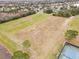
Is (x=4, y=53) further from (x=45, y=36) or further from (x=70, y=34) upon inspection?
(x=70, y=34)

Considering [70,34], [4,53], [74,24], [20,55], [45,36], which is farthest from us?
[74,24]

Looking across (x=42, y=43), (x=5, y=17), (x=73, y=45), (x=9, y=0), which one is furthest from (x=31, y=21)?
(x=9, y=0)

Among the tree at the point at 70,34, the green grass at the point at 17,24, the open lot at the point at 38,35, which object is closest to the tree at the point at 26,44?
the open lot at the point at 38,35

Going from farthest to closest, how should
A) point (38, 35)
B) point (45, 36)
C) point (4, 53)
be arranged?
point (38, 35) → point (45, 36) → point (4, 53)

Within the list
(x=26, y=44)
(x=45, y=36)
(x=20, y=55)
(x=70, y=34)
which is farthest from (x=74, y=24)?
(x=20, y=55)

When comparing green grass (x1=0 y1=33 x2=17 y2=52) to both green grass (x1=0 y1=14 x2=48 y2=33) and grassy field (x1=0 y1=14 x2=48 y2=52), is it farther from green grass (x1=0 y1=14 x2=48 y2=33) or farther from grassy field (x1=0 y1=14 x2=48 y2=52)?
green grass (x1=0 y1=14 x2=48 y2=33)

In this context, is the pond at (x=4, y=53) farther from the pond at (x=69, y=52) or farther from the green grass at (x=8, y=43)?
the pond at (x=69, y=52)

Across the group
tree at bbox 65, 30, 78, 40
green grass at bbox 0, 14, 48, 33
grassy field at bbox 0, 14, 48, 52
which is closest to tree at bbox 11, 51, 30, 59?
grassy field at bbox 0, 14, 48, 52
